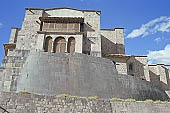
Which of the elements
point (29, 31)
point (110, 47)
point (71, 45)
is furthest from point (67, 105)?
point (29, 31)

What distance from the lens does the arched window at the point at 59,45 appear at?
29.3 m

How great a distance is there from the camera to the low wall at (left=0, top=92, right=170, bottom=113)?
11.6 meters

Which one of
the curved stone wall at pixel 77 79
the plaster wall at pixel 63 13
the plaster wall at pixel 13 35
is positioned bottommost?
the curved stone wall at pixel 77 79

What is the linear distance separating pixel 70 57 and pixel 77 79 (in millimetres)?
2975

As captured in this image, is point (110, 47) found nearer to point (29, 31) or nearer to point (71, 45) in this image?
point (71, 45)

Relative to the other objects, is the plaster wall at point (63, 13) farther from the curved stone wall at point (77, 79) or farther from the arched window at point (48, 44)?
the curved stone wall at point (77, 79)

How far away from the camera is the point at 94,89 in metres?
17.2

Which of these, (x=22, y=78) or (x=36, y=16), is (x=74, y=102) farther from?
(x=36, y=16)

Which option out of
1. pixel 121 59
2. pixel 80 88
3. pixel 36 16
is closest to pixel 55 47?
pixel 36 16

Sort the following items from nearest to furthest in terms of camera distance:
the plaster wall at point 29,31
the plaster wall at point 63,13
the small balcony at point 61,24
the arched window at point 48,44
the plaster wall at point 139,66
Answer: the arched window at point 48,44 < the small balcony at point 61,24 < the plaster wall at point 29,31 < the plaster wall at point 139,66 < the plaster wall at point 63,13

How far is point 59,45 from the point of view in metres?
29.8

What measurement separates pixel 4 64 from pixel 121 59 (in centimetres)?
2005

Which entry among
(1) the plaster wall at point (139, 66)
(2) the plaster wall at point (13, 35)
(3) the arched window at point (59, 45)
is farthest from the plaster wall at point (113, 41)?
(2) the plaster wall at point (13, 35)

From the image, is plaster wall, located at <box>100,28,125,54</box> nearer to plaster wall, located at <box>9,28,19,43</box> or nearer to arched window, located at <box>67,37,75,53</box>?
arched window, located at <box>67,37,75,53</box>
